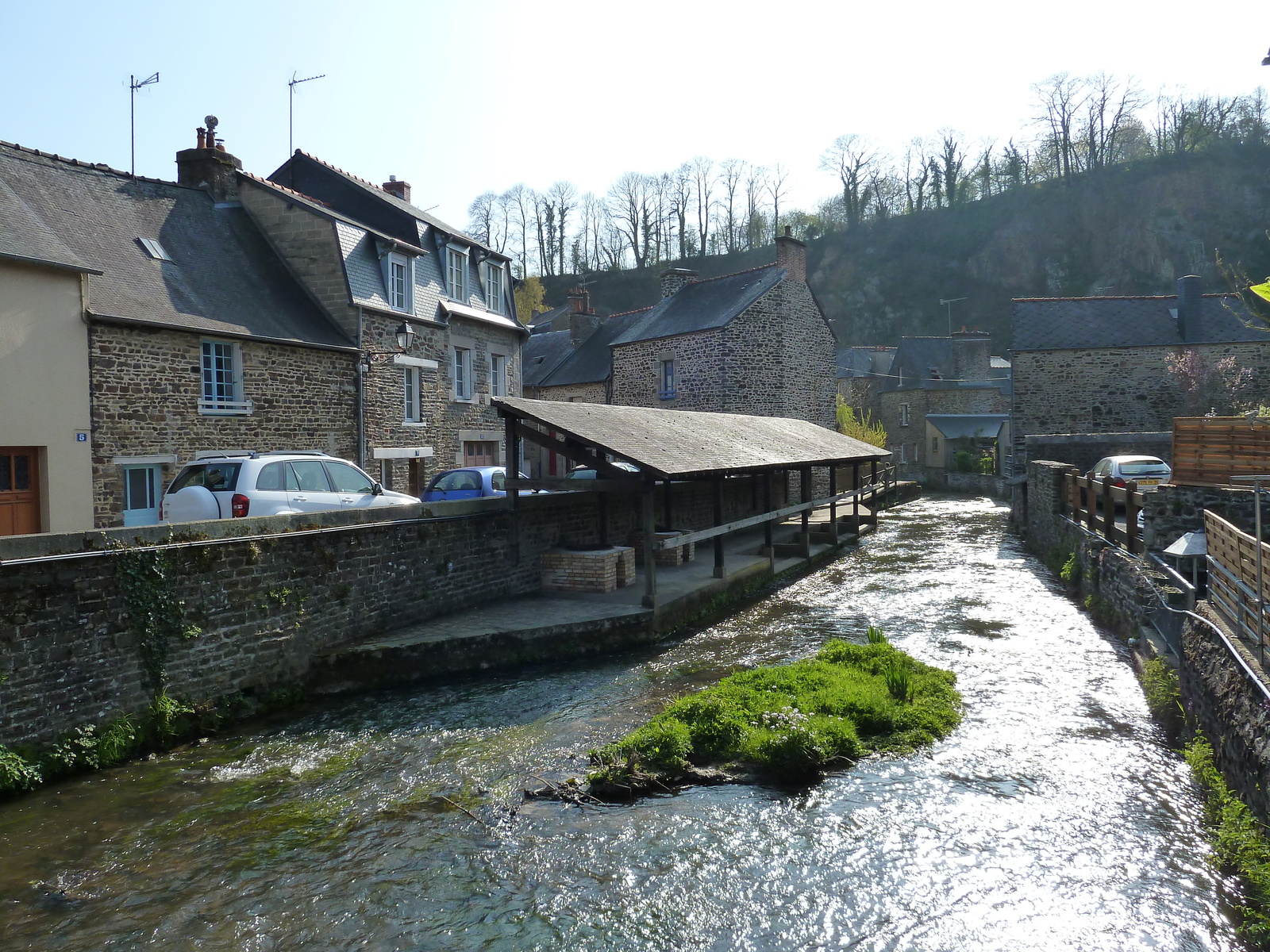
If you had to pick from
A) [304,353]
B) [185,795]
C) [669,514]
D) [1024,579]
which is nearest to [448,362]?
[304,353]

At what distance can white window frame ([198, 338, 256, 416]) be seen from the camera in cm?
1437

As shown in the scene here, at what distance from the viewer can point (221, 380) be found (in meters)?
14.7

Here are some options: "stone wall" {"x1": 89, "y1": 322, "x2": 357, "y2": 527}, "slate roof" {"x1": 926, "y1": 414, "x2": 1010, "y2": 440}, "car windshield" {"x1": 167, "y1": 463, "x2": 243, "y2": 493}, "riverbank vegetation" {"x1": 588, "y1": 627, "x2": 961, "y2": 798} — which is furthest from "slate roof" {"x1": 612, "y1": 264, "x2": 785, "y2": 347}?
"riverbank vegetation" {"x1": 588, "y1": 627, "x2": 961, "y2": 798}

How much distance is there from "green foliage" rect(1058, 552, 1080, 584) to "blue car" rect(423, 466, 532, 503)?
9257 millimetres

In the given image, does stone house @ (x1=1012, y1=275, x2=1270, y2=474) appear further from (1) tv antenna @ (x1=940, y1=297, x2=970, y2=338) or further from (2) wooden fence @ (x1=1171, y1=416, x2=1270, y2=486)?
(1) tv antenna @ (x1=940, y1=297, x2=970, y2=338)

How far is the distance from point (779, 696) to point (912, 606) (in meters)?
6.05

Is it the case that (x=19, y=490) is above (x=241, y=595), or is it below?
above

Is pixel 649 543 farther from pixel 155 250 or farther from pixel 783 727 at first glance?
pixel 155 250

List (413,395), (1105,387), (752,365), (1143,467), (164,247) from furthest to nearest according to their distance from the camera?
(752,365) → (1105,387) → (413,395) → (1143,467) → (164,247)

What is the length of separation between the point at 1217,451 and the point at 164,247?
56.6 feet

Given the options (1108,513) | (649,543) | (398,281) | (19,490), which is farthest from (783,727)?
(398,281)

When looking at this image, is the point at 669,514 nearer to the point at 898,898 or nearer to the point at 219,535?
the point at 219,535

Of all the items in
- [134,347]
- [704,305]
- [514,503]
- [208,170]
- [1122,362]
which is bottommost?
[514,503]

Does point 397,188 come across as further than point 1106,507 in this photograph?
Yes
